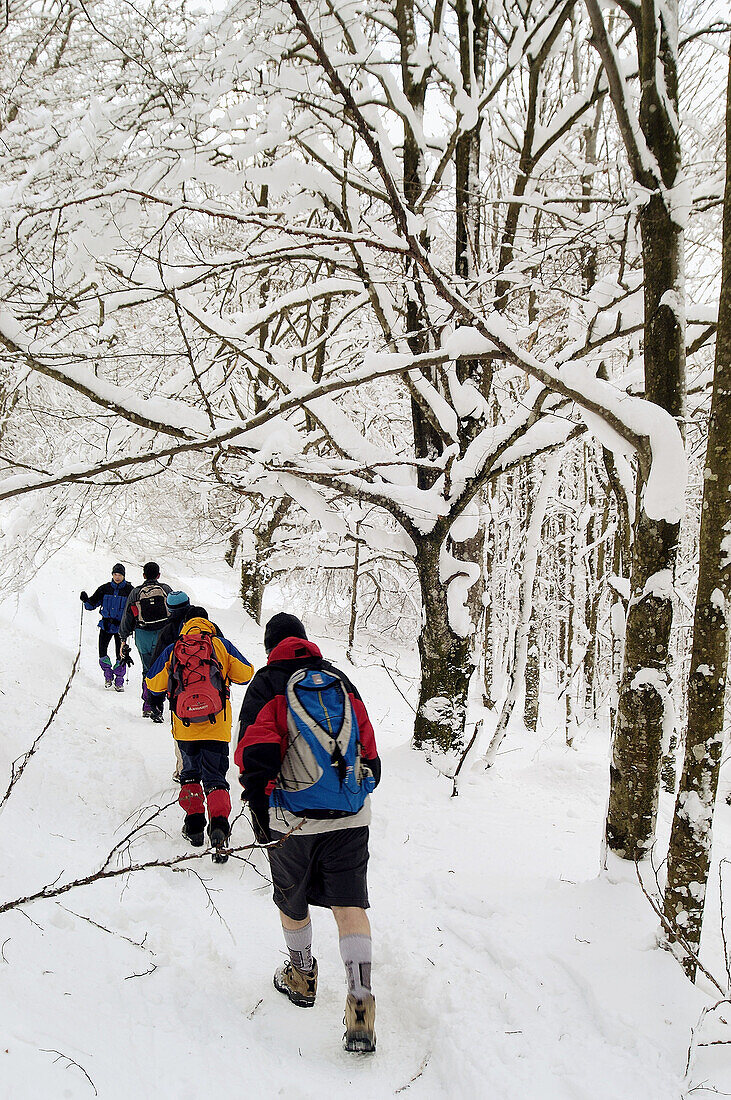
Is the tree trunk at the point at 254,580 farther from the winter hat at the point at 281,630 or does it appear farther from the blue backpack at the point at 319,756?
the blue backpack at the point at 319,756

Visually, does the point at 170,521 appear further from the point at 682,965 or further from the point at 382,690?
the point at 682,965

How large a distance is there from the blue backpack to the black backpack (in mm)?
4049

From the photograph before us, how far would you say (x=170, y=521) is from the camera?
16000 millimetres

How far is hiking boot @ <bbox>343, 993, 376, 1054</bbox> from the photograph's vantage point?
2.41m

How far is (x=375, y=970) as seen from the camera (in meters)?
3.01

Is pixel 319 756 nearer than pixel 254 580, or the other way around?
pixel 319 756

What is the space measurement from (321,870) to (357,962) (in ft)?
1.19

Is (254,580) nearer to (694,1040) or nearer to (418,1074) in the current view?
(418,1074)

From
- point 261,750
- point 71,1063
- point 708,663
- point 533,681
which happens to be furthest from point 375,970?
point 533,681

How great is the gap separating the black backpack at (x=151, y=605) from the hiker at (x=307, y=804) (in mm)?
3942

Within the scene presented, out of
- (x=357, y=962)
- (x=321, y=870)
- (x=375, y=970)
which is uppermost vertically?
(x=321, y=870)

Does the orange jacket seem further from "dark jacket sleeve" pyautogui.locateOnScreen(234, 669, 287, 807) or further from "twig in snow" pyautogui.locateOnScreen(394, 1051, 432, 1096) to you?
"twig in snow" pyautogui.locateOnScreen(394, 1051, 432, 1096)

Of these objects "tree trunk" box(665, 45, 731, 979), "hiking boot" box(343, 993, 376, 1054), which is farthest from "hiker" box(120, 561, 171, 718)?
"tree trunk" box(665, 45, 731, 979)

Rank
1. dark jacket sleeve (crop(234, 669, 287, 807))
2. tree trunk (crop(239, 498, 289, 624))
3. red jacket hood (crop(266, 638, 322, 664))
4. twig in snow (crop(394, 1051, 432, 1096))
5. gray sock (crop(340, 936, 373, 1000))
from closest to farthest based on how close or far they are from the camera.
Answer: twig in snow (crop(394, 1051, 432, 1096)) < gray sock (crop(340, 936, 373, 1000)) < dark jacket sleeve (crop(234, 669, 287, 807)) < red jacket hood (crop(266, 638, 322, 664)) < tree trunk (crop(239, 498, 289, 624))
